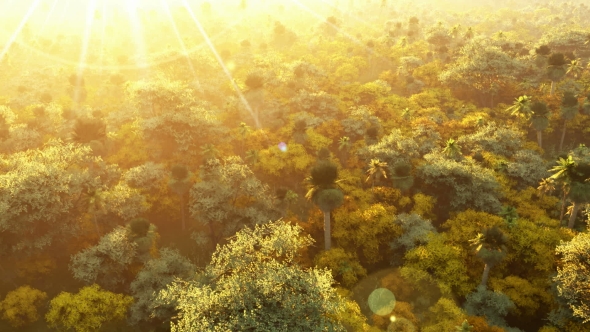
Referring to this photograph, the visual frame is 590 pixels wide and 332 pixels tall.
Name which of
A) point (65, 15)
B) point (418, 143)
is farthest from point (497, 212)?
point (65, 15)

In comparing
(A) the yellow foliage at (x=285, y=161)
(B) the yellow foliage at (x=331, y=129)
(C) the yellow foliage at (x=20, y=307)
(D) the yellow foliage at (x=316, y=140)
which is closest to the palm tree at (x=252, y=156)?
(A) the yellow foliage at (x=285, y=161)

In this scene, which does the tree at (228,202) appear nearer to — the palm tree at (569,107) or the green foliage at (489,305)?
the green foliage at (489,305)

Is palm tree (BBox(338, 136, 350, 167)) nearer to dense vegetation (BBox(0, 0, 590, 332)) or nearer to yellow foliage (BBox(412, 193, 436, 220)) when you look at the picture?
dense vegetation (BBox(0, 0, 590, 332))

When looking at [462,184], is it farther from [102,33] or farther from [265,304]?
[102,33]

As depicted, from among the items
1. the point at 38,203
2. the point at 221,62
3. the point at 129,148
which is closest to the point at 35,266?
the point at 38,203

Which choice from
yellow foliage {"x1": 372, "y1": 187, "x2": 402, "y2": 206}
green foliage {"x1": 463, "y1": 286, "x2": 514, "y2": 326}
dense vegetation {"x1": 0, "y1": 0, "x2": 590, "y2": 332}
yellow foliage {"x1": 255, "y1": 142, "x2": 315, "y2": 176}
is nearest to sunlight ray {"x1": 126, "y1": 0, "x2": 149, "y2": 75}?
dense vegetation {"x1": 0, "y1": 0, "x2": 590, "y2": 332}

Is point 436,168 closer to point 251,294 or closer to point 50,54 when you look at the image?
point 251,294
